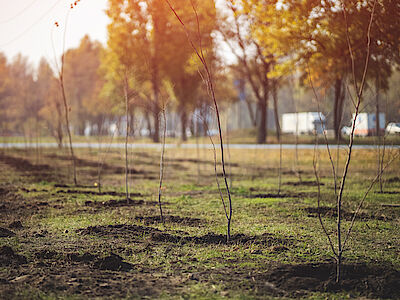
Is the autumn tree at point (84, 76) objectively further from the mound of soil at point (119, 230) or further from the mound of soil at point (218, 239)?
the mound of soil at point (218, 239)

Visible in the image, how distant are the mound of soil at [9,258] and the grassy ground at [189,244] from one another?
0.01 m

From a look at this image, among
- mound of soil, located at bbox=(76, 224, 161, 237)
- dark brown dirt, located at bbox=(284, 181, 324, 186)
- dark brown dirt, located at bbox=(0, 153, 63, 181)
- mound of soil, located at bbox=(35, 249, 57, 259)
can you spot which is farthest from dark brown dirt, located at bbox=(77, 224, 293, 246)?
dark brown dirt, located at bbox=(0, 153, 63, 181)

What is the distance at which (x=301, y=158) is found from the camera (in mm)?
15000

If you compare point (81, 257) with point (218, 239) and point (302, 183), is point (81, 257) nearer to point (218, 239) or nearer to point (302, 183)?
point (218, 239)

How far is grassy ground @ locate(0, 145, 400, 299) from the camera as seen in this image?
3.43m

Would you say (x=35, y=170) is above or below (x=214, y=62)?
below

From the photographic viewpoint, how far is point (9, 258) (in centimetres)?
407

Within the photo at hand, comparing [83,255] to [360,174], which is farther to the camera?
[360,174]

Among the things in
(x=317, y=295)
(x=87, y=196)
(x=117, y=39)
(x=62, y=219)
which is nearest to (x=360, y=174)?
(x=87, y=196)

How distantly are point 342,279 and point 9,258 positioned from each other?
294cm

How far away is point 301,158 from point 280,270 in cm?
1164

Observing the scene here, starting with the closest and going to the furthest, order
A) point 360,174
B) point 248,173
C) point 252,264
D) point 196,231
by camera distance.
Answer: point 252,264 → point 196,231 → point 360,174 → point 248,173

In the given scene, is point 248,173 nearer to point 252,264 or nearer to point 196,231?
point 196,231

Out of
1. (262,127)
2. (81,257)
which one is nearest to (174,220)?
(81,257)
